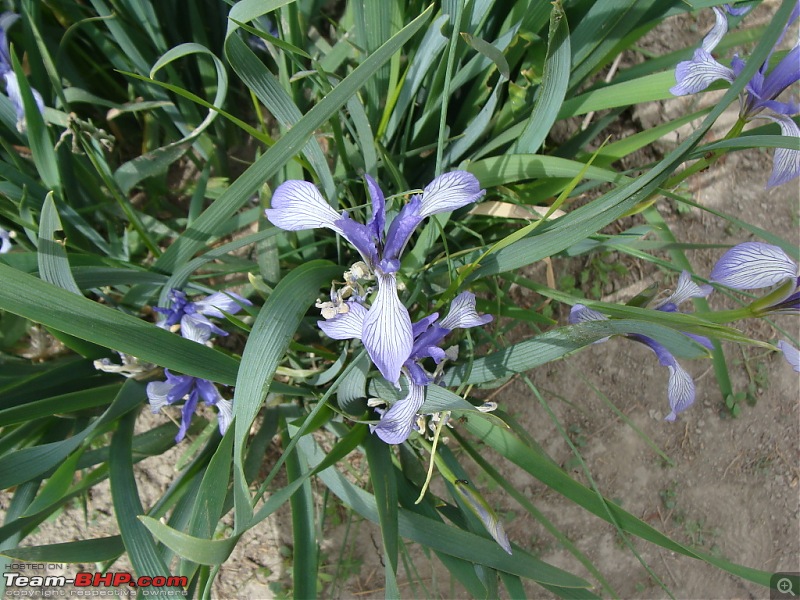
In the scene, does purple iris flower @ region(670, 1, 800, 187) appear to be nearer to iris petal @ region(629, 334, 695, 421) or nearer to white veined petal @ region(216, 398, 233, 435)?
iris petal @ region(629, 334, 695, 421)

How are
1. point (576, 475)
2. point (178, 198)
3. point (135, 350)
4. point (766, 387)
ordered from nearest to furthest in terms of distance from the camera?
1. point (135, 350)
2. point (178, 198)
3. point (576, 475)
4. point (766, 387)

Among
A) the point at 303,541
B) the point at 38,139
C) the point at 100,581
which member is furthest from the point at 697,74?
the point at 100,581

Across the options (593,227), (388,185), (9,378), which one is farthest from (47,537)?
(593,227)

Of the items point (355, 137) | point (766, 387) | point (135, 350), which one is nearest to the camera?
point (135, 350)

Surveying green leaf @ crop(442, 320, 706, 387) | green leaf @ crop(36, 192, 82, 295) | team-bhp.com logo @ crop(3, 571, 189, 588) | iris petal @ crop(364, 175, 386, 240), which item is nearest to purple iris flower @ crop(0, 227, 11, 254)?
green leaf @ crop(36, 192, 82, 295)

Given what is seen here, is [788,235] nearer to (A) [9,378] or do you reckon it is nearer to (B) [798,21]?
(B) [798,21]

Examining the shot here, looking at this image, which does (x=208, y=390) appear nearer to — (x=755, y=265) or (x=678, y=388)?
(x=678, y=388)
